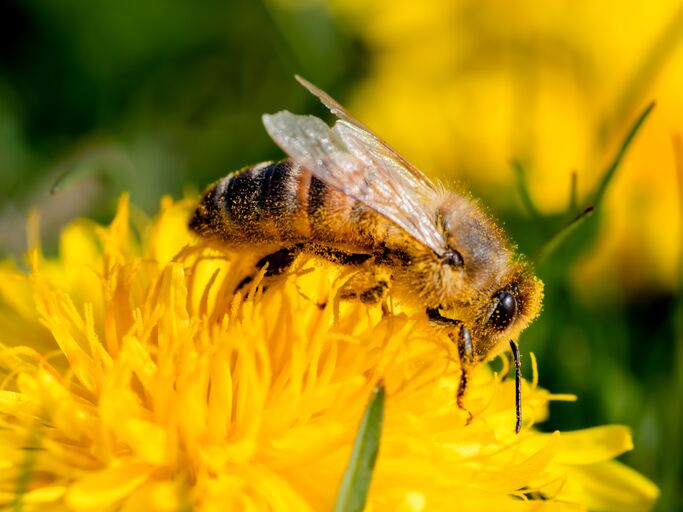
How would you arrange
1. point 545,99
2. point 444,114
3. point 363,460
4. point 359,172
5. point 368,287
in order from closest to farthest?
point 363,460
point 359,172
point 368,287
point 545,99
point 444,114

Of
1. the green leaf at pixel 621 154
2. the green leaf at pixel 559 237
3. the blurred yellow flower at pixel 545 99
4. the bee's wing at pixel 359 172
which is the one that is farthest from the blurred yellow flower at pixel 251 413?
the blurred yellow flower at pixel 545 99

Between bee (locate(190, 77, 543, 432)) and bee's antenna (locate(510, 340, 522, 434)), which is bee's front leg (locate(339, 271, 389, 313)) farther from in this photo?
bee's antenna (locate(510, 340, 522, 434))

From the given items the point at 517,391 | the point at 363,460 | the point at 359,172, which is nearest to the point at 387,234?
the point at 359,172

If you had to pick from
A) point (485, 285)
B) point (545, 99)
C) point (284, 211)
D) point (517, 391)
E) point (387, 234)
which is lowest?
point (517, 391)

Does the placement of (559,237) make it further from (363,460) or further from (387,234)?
(363,460)

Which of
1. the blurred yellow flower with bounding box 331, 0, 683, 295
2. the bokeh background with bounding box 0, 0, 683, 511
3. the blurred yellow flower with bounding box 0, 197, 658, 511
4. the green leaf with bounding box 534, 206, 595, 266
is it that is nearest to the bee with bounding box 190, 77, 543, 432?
the blurred yellow flower with bounding box 0, 197, 658, 511

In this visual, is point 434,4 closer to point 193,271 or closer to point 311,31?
point 311,31

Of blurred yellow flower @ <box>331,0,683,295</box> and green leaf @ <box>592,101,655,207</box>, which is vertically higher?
blurred yellow flower @ <box>331,0,683,295</box>
